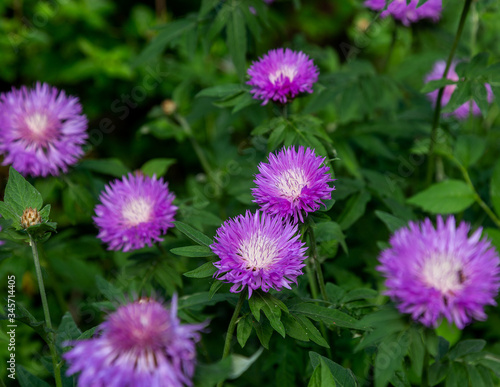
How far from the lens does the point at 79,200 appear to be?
231 cm

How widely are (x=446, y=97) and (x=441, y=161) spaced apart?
49 cm

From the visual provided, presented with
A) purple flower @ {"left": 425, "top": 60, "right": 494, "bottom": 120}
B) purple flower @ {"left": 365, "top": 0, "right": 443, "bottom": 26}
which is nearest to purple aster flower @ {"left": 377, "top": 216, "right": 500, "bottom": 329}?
purple flower @ {"left": 365, "top": 0, "right": 443, "bottom": 26}

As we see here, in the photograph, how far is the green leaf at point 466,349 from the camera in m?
1.61

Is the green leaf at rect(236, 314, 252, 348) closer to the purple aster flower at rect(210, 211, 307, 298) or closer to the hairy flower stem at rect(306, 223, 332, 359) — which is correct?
the purple aster flower at rect(210, 211, 307, 298)

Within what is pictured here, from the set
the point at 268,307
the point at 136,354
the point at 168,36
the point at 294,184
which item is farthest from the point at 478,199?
the point at 136,354

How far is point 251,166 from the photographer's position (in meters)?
2.62

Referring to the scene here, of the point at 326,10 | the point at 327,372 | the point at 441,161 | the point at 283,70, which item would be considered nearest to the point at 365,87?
the point at 441,161

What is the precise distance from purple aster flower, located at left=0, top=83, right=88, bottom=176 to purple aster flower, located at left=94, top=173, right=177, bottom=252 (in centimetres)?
37

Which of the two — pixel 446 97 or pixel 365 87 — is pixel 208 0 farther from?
pixel 446 97

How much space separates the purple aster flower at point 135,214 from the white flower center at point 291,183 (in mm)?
577

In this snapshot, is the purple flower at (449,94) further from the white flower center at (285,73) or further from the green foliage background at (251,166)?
the white flower center at (285,73)

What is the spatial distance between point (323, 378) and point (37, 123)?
148 centimetres

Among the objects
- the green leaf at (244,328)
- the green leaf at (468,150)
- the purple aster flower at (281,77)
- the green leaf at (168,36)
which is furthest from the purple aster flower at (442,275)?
the green leaf at (168,36)

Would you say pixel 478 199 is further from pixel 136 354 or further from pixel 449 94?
pixel 136 354
